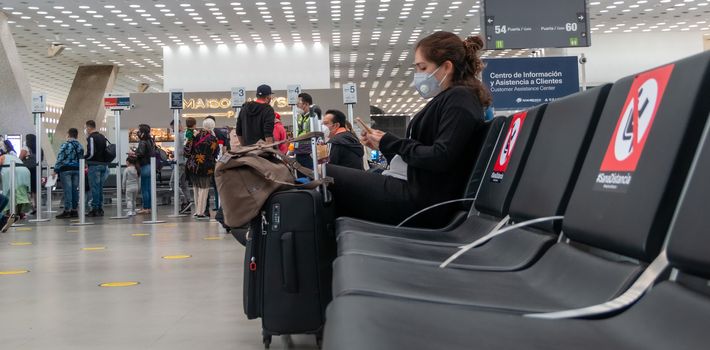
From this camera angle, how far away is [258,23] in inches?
813

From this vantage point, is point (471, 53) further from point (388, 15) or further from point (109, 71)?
point (109, 71)

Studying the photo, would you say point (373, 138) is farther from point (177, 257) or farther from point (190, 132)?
point (190, 132)

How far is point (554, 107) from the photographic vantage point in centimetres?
208

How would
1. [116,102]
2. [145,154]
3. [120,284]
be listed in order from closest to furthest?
1. [120,284]
2. [116,102]
3. [145,154]

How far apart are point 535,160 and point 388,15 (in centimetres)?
1870

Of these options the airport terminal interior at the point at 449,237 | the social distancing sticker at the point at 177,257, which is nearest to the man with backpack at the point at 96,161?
the airport terminal interior at the point at 449,237


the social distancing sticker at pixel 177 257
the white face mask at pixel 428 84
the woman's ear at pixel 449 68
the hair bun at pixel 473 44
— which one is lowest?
the social distancing sticker at pixel 177 257

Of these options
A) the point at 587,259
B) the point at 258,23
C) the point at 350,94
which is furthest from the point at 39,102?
the point at 587,259

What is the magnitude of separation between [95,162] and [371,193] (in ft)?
34.4

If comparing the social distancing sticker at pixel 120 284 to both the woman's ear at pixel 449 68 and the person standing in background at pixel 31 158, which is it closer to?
the woman's ear at pixel 449 68

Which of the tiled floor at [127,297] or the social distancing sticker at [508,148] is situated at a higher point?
the social distancing sticker at [508,148]

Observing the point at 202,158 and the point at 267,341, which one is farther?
the point at 202,158

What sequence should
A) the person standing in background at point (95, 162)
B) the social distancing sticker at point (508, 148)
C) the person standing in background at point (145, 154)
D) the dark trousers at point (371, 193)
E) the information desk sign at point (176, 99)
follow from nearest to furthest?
1. the social distancing sticker at point (508, 148)
2. the dark trousers at point (371, 193)
3. the information desk sign at point (176, 99)
4. the person standing in background at point (145, 154)
5. the person standing in background at point (95, 162)

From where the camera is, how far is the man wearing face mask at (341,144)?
7.36m
